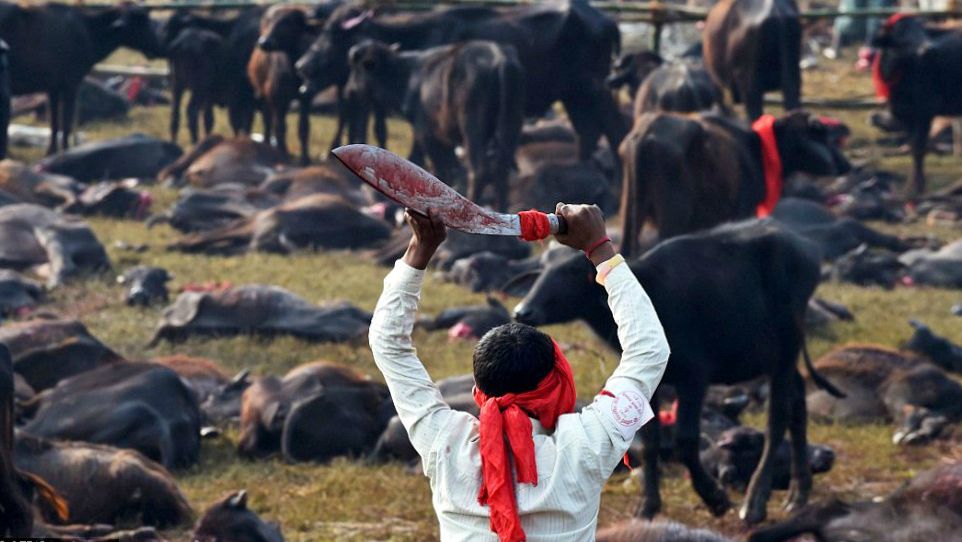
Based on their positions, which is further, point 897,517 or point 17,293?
point 17,293

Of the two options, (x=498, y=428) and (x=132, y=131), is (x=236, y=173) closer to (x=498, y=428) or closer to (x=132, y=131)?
(x=132, y=131)

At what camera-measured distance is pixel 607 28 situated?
19.1 metres

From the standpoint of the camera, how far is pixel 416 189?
3.71 metres

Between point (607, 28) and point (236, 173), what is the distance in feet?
14.9

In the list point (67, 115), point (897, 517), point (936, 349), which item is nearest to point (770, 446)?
point (897, 517)

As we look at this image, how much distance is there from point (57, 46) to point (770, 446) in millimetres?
14798

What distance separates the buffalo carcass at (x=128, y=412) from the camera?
8.64 metres

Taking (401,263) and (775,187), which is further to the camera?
(775,187)

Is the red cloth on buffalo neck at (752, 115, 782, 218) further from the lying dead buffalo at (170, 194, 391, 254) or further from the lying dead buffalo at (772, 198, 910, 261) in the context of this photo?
the lying dead buffalo at (170, 194, 391, 254)

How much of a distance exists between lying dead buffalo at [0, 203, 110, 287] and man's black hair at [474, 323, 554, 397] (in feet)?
33.9

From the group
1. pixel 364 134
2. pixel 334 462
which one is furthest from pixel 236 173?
pixel 334 462

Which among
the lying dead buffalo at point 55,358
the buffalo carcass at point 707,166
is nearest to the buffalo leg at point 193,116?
the buffalo carcass at point 707,166

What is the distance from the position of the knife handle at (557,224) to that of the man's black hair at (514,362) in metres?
0.25

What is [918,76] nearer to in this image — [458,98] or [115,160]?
[458,98]
